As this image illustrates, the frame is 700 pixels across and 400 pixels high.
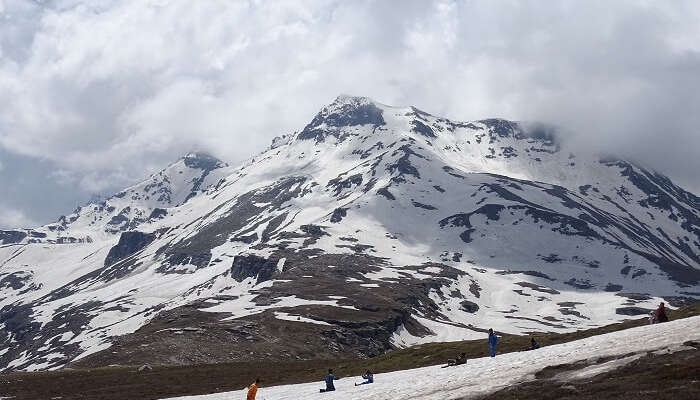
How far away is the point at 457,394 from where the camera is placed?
4706 cm

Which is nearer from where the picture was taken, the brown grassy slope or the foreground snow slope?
the foreground snow slope

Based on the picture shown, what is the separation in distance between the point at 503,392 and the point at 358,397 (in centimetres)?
1564

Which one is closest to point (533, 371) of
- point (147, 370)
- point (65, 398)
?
point (65, 398)

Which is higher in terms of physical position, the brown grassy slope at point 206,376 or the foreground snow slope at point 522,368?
the brown grassy slope at point 206,376

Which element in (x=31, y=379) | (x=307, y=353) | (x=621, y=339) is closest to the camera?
(x=621, y=339)

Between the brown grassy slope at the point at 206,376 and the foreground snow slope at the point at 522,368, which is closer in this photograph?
the foreground snow slope at the point at 522,368

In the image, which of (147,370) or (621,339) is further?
(147,370)

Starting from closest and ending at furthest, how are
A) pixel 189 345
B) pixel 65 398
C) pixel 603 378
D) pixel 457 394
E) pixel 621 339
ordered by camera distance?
1. pixel 603 378
2. pixel 457 394
3. pixel 621 339
4. pixel 65 398
5. pixel 189 345

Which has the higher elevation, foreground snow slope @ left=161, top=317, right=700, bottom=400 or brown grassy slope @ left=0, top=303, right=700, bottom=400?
brown grassy slope @ left=0, top=303, right=700, bottom=400

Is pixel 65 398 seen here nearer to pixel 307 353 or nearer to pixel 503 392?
pixel 503 392

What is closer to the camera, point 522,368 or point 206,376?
point 522,368

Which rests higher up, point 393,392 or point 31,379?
point 31,379

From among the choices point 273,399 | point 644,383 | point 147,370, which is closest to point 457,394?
point 644,383

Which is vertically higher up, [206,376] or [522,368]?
[206,376]
